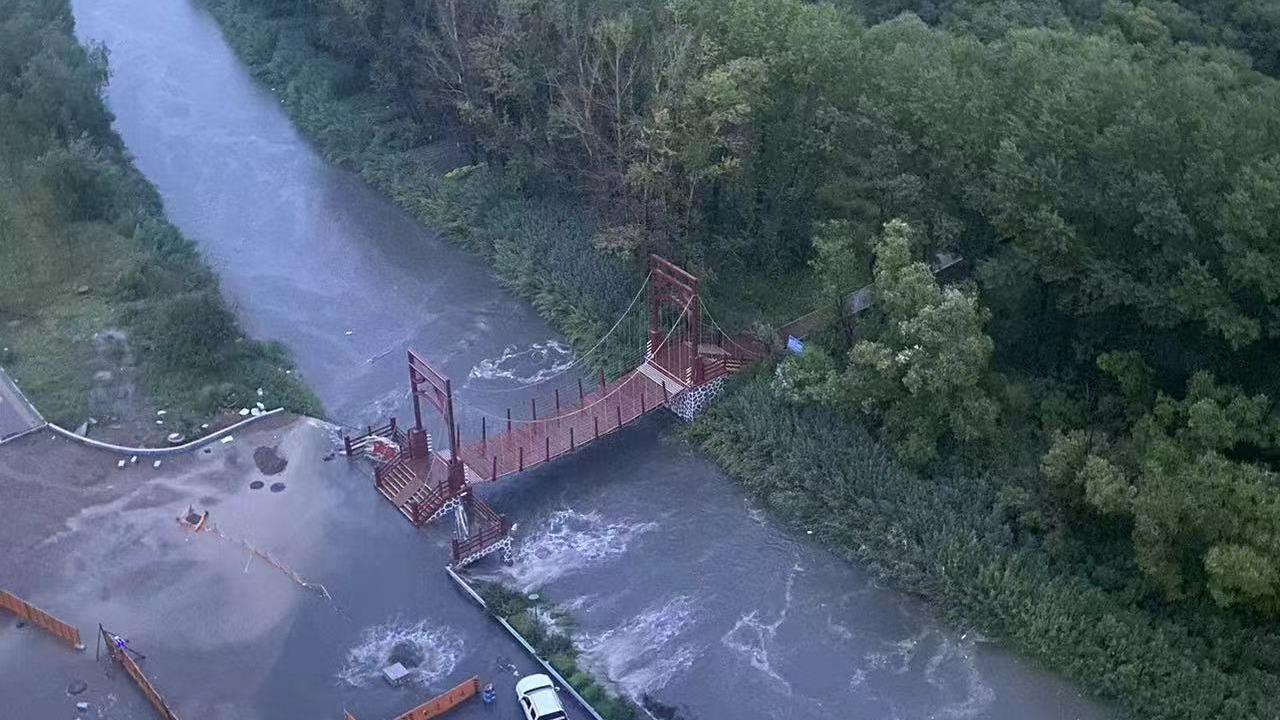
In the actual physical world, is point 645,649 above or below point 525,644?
below

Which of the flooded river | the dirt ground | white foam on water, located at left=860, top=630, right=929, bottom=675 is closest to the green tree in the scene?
the flooded river

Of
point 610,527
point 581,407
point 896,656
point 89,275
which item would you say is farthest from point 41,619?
point 896,656

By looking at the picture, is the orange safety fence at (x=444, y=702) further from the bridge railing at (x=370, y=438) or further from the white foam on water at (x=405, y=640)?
the bridge railing at (x=370, y=438)

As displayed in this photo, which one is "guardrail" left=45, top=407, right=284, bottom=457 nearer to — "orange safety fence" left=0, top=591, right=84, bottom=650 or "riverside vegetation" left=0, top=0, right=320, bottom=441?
"riverside vegetation" left=0, top=0, right=320, bottom=441


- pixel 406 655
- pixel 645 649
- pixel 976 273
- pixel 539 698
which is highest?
pixel 976 273

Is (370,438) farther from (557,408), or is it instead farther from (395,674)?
(395,674)

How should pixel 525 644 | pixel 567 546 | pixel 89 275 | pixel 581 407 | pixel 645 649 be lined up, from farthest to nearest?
1. pixel 89 275
2. pixel 581 407
3. pixel 567 546
4. pixel 645 649
5. pixel 525 644
